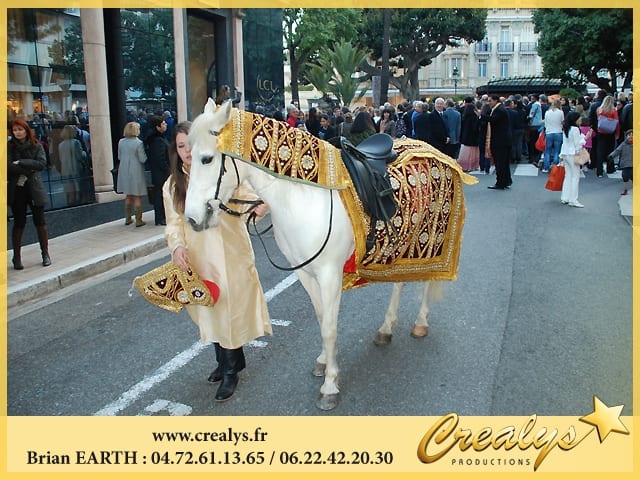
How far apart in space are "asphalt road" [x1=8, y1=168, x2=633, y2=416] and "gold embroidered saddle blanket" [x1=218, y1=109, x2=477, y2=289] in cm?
70

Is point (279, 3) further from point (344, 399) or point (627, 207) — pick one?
point (344, 399)

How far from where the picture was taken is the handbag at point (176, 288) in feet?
12.1

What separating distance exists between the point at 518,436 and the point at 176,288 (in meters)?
2.25

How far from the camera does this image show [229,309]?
384 cm

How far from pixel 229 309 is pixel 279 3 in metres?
18.7

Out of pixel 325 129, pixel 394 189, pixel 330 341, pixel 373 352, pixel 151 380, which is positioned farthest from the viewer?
pixel 325 129

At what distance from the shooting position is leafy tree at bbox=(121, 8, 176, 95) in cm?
1375

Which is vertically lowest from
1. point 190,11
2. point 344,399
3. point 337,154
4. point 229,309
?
point 344,399

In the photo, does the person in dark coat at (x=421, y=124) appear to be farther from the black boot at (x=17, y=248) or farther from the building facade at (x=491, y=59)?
the building facade at (x=491, y=59)

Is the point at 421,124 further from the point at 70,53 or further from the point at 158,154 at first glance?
the point at 70,53

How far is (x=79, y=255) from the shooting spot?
26.3ft

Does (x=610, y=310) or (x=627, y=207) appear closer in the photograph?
(x=610, y=310)

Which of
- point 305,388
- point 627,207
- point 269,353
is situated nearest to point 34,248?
point 269,353

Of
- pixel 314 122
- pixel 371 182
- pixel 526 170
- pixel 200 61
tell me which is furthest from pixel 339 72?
pixel 371 182
